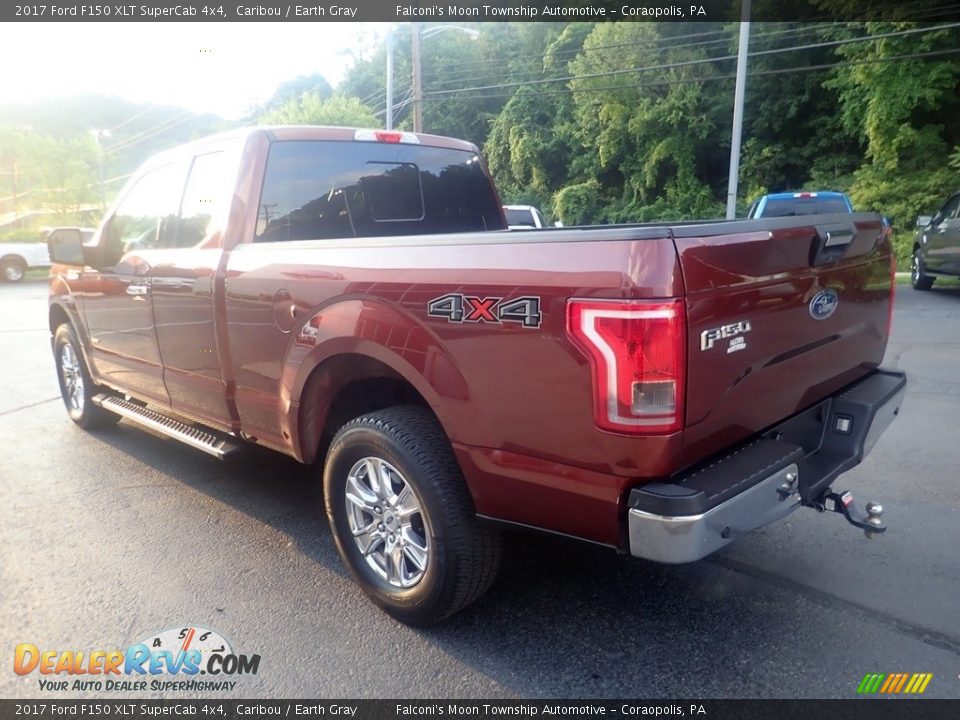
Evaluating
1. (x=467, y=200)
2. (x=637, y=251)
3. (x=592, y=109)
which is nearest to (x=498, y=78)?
(x=592, y=109)

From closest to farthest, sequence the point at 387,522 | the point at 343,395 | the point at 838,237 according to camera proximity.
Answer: the point at 838,237 → the point at 387,522 → the point at 343,395

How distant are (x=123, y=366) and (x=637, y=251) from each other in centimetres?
384

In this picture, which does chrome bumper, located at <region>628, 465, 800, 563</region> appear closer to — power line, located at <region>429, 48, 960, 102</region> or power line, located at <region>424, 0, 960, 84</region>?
power line, located at <region>429, 48, 960, 102</region>

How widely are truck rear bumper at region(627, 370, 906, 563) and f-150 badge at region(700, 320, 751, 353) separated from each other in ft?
1.29

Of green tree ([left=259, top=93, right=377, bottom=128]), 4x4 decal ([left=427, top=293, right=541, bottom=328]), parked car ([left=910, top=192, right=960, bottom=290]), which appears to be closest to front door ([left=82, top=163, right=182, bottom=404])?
4x4 decal ([left=427, top=293, right=541, bottom=328])

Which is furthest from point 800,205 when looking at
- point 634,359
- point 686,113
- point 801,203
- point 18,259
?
point 686,113

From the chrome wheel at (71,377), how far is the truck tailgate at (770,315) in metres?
4.89

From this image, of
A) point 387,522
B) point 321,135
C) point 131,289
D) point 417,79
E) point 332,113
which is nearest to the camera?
point 387,522

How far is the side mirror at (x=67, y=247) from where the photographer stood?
4805mm

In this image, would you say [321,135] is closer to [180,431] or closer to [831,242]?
[180,431]

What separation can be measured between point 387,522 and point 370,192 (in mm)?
1994

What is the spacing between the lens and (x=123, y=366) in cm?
483

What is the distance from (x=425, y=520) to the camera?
9.19 ft

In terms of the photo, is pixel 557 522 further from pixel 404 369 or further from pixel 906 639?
pixel 906 639
